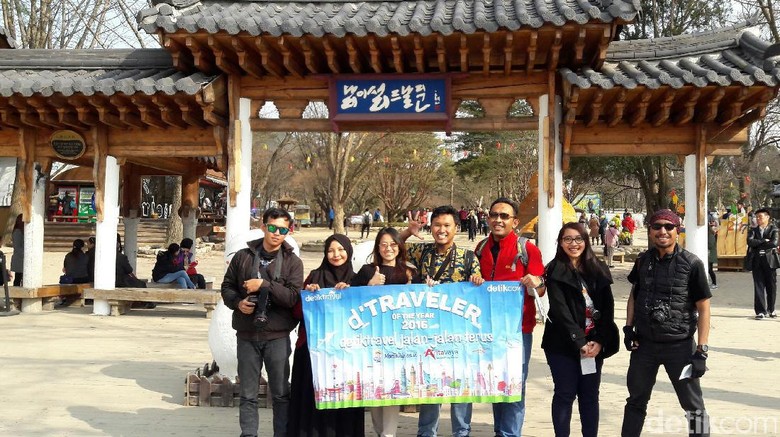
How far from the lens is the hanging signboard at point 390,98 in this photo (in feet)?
28.5

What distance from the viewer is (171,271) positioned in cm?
1180

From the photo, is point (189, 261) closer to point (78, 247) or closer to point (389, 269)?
point (78, 247)

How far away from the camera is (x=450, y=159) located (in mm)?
45875

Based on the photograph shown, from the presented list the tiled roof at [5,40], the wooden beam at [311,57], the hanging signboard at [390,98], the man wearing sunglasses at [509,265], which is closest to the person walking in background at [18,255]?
the tiled roof at [5,40]

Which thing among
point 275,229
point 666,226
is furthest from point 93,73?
point 666,226

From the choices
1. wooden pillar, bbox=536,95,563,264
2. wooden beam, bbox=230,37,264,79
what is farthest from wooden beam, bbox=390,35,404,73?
wooden pillar, bbox=536,95,563,264

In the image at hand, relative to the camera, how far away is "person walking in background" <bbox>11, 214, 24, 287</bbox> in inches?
457

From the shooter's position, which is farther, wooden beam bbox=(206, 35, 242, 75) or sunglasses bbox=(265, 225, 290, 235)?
wooden beam bbox=(206, 35, 242, 75)

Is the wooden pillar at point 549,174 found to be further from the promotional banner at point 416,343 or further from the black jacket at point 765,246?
the promotional banner at point 416,343

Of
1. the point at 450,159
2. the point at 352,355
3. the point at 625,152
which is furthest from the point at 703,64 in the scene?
the point at 450,159

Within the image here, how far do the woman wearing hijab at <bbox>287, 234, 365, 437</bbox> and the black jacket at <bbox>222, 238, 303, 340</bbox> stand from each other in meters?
0.09

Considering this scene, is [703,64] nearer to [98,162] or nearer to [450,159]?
[98,162]

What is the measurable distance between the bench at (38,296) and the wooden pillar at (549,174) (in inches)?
290

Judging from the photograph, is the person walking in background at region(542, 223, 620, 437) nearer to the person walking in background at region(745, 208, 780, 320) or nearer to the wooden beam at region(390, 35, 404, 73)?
the wooden beam at region(390, 35, 404, 73)
